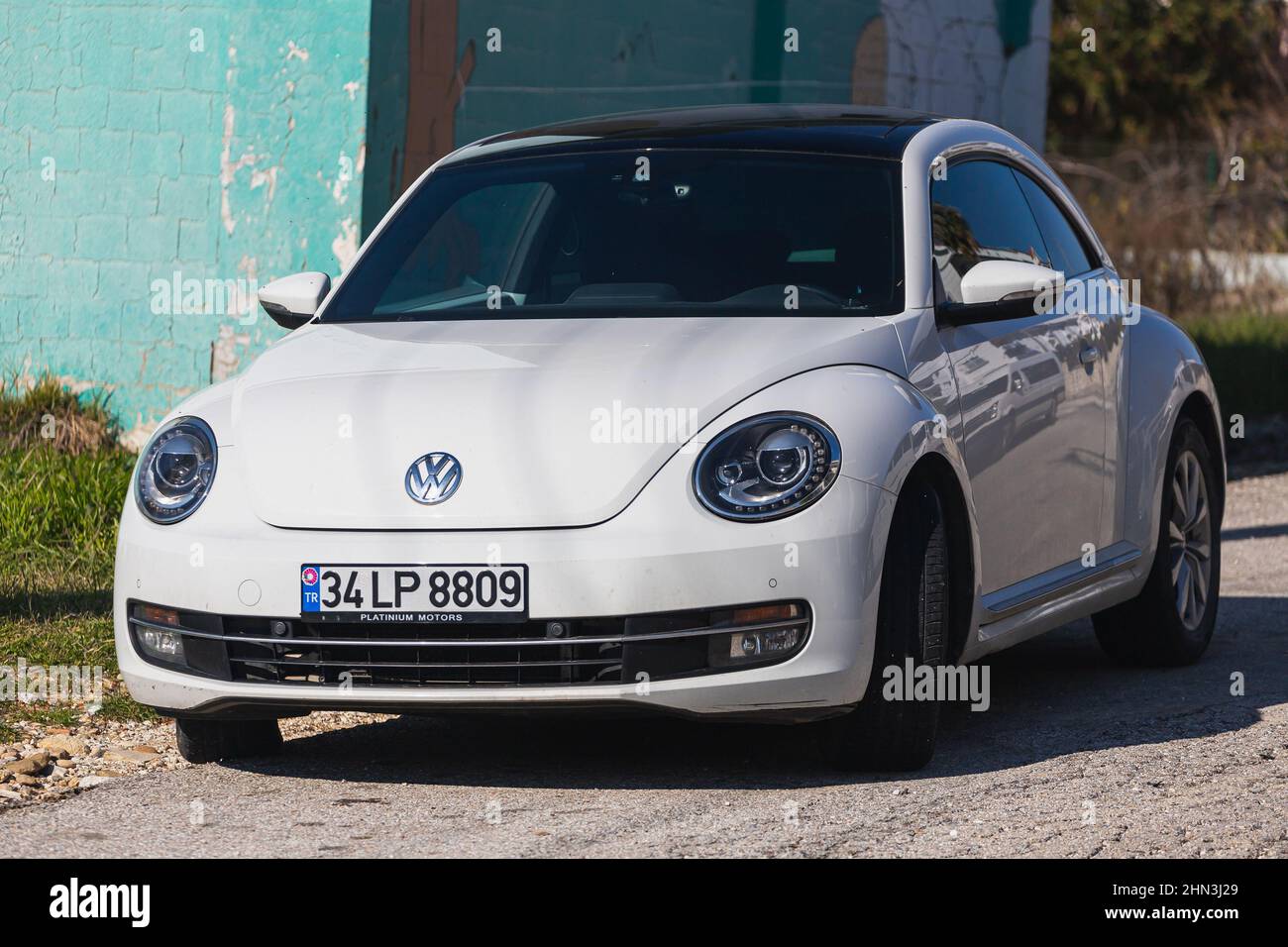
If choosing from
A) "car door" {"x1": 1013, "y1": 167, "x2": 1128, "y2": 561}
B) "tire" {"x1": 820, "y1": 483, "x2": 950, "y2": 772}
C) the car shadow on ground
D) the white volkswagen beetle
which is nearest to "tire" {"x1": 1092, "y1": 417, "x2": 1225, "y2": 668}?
the car shadow on ground

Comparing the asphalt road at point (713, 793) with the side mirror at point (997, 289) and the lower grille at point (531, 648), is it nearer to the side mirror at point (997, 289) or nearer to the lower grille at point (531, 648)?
the lower grille at point (531, 648)

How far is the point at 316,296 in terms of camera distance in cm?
575

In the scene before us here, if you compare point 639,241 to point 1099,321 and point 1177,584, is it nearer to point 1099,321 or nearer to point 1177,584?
point 1099,321

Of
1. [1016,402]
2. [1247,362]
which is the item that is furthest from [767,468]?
[1247,362]

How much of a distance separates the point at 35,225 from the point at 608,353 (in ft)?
19.1

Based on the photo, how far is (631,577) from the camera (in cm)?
449

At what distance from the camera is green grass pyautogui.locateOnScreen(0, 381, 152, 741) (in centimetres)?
631

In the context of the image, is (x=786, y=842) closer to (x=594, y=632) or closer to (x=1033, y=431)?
(x=594, y=632)

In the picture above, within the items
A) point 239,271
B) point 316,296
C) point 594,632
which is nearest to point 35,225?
point 239,271

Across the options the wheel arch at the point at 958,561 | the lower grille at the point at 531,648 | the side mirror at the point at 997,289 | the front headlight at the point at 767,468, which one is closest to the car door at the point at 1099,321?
the side mirror at the point at 997,289

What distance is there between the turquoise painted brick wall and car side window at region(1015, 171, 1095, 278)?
12.0ft

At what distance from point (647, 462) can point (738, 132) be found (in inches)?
64.1

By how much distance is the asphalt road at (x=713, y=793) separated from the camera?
434cm

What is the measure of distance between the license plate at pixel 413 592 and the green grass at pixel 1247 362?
10893mm
